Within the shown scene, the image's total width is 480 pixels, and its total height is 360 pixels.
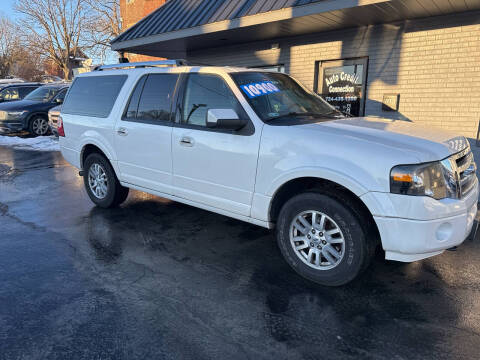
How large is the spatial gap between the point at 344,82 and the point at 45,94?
1124 centimetres

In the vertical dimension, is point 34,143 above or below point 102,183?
below

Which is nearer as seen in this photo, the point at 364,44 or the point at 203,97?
the point at 203,97

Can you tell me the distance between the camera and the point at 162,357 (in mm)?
2330

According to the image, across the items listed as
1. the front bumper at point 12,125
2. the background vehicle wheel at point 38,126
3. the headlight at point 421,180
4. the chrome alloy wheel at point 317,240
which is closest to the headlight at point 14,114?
the front bumper at point 12,125

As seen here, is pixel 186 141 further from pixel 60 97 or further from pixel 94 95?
pixel 60 97

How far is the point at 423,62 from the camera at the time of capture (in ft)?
22.5

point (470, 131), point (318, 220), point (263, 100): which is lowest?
point (318, 220)

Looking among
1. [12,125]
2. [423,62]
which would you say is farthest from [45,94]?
[423,62]

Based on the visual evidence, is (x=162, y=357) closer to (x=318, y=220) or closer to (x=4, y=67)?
(x=318, y=220)

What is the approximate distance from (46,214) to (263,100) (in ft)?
11.7

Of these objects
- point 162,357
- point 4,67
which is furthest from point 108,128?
point 4,67

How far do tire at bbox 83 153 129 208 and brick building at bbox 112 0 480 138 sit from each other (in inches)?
162

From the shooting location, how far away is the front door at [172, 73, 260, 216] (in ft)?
11.5

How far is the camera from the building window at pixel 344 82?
7719mm
